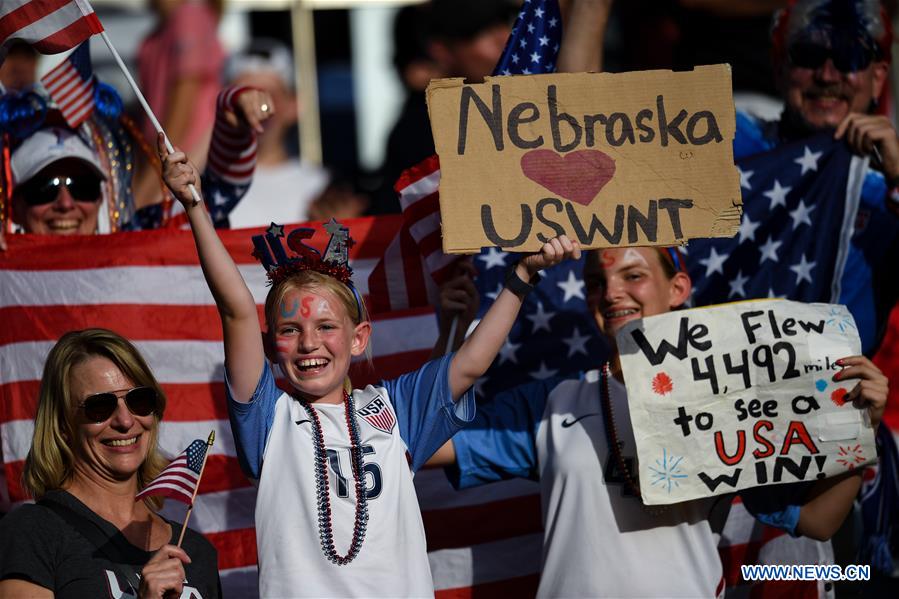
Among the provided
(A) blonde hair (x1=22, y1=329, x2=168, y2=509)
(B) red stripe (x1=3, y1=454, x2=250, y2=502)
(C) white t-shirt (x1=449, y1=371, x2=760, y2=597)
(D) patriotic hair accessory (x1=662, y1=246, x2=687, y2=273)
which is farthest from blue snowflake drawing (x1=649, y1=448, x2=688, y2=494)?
(B) red stripe (x1=3, y1=454, x2=250, y2=502)

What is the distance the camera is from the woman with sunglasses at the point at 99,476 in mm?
3830

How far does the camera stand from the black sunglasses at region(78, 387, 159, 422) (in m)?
4.07

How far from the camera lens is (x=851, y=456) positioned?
14.4 ft

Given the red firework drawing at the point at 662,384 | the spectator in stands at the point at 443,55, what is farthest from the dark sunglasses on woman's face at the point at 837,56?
the red firework drawing at the point at 662,384

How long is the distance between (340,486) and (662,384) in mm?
1127

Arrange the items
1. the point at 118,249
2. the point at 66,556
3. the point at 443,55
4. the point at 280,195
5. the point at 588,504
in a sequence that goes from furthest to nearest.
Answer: the point at 280,195
the point at 443,55
the point at 118,249
the point at 588,504
the point at 66,556

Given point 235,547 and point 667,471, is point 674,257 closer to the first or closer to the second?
point 667,471

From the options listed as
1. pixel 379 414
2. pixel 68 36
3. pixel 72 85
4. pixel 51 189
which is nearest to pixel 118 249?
pixel 51 189

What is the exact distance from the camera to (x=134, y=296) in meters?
5.21

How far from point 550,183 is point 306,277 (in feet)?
2.68

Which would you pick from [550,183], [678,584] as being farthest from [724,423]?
[550,183]

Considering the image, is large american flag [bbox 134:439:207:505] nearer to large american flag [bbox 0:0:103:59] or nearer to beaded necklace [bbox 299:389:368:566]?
beaded necklace [bbox 299:389:368:566]

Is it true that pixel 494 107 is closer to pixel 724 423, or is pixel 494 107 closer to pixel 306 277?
pixel 306 277

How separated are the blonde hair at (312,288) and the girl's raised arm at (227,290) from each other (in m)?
0.19
